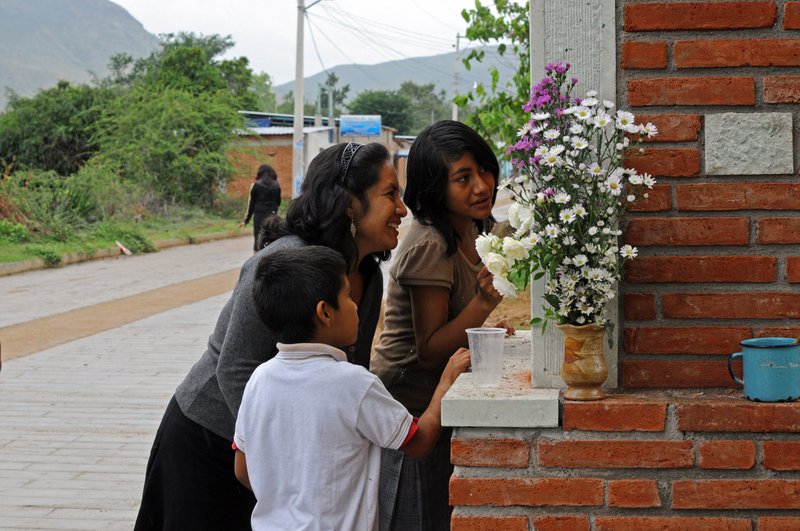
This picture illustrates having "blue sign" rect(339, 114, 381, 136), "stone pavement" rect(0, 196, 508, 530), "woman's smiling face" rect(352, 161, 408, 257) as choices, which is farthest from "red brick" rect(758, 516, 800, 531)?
"blue sign" rect(339, 114, 381, 136)

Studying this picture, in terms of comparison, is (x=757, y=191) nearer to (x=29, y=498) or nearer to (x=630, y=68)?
(x=630, y=68)

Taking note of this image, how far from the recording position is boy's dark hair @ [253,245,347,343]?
93.1 inches

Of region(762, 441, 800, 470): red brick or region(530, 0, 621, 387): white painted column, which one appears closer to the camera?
region(762, 441, 800, 470): red brick

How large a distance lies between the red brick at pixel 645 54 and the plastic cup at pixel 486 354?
79 cm

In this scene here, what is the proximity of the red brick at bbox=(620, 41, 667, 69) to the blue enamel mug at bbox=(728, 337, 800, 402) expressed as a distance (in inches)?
29.9

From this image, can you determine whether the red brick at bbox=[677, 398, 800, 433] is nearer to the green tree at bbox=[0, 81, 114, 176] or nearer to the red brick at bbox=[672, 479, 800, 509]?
the red brick at bbox=[672, 479, 800, 509]

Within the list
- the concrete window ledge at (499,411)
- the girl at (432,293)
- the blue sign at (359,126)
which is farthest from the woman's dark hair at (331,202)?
the blue sign at (359,126)

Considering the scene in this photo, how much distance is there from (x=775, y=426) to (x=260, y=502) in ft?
4.14

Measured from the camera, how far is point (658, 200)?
2680mm

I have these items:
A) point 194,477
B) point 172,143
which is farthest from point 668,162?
point 172,143

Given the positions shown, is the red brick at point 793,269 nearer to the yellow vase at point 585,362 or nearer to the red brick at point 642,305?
the red brick at point 642,305

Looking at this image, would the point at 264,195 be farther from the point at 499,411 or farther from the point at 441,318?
the point at 499,411

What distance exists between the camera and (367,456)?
2438 millimetres

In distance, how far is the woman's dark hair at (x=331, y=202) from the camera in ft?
8.87
